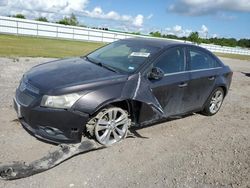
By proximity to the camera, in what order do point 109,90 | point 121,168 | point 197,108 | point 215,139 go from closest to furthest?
point 121,168 < point 109,90 < point 215,139 < point 197,108

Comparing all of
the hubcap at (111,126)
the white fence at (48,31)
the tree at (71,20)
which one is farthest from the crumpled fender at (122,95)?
the tree at (71,20)

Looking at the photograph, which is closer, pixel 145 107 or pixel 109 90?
pixel 109 90

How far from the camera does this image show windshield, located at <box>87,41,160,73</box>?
4988mm

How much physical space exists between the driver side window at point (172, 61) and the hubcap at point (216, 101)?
1.54 metres

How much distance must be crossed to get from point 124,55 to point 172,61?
2.84ft

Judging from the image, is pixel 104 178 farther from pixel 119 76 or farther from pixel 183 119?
pixel 183 119

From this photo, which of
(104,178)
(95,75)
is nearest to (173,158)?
(104,178)

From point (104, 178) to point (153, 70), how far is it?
78.0 inches

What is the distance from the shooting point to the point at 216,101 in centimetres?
681

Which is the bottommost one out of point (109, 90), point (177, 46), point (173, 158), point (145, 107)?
point (173, 158)

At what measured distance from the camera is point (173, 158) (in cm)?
446

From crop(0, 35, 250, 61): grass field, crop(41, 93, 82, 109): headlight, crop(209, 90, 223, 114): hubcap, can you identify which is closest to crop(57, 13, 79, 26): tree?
crop(0, 35, 250, 61): grass field

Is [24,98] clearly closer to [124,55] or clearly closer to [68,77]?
[68,77]

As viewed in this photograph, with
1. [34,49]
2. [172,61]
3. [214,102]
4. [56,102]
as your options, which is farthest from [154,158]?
[34,49]
